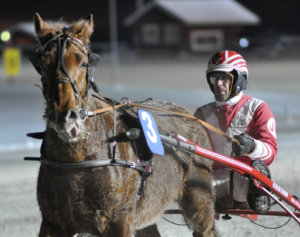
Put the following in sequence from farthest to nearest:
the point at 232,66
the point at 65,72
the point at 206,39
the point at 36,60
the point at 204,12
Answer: the point at 204,12
the point at 206,39
the point at 232,66
the point at 36,60
the point at 65,72

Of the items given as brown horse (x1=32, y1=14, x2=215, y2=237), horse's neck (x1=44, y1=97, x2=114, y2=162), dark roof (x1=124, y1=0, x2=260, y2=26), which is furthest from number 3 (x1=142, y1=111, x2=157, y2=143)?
dark roof (x1=124, y1=0, x2=260, y2=26)

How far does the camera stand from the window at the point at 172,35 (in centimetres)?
5153

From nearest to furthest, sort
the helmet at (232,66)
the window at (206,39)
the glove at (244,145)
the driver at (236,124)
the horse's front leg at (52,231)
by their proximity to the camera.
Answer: the horse's front leg at (52,231)
the glove at (244,145)
the driver at (236,124)
the helmet at (232,66)
the window at (206,39)

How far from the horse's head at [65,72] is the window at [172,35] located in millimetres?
48799

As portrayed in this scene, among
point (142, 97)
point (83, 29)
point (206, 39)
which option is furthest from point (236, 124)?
point (206, 39)

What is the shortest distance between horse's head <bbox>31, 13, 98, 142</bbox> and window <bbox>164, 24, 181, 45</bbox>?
4880 cm

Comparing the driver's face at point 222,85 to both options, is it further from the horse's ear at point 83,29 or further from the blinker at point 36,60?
the blinker at point 36,60

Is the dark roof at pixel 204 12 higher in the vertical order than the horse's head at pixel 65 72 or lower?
higher

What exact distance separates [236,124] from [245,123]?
0.07 meters

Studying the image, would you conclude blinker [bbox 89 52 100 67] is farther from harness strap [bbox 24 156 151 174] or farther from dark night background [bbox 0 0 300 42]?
dark night background [bbox 0 0 300 42]

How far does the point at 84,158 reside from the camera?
312 centimetres

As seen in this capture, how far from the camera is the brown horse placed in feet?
9.31

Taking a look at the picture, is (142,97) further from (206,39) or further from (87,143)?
(206,39)

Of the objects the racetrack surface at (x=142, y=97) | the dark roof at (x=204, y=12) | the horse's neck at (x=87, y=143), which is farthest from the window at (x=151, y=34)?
the horse's neck at (x=87, y=143)
